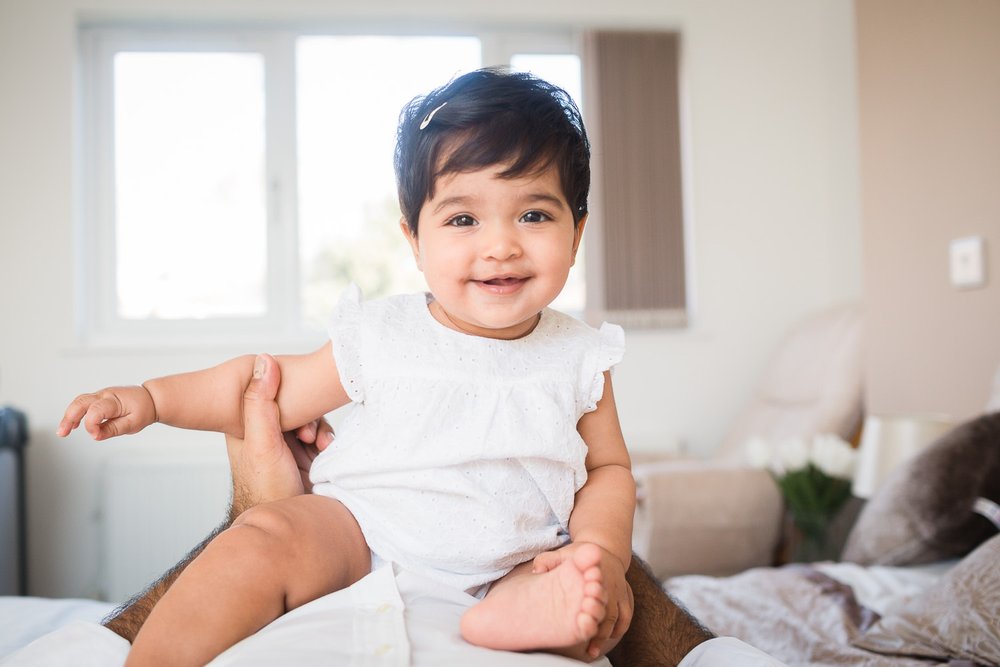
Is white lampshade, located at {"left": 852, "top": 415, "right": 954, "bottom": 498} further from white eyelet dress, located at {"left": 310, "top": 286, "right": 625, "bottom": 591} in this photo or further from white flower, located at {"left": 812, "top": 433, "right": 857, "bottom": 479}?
white eyelet dress, located at {"left": 310, "top": 286, "right": 625, "bottom": 591}

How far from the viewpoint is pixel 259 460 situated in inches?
40.9

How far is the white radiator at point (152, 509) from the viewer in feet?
11.7

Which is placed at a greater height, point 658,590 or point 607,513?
point 607,513

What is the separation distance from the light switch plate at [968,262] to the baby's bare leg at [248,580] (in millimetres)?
2119

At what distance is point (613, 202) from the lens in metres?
3.90

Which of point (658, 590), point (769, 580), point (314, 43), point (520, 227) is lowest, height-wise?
point (769, 580)

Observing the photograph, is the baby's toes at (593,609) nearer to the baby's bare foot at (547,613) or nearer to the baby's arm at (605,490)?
the baby's bare foot at (547,613)

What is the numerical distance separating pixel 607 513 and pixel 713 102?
3.45 m

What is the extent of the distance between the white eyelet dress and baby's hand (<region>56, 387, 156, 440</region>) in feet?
0.69

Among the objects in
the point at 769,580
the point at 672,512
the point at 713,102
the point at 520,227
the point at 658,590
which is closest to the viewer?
the point at 520,227

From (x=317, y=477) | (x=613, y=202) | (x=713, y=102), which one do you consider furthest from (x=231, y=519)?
(x=713, y=102)

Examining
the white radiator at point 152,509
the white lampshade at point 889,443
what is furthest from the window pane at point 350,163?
the white lampshade at point 889,443

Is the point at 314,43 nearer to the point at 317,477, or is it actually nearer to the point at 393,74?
the point at 393,74

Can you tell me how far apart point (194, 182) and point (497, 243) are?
11.0ft
